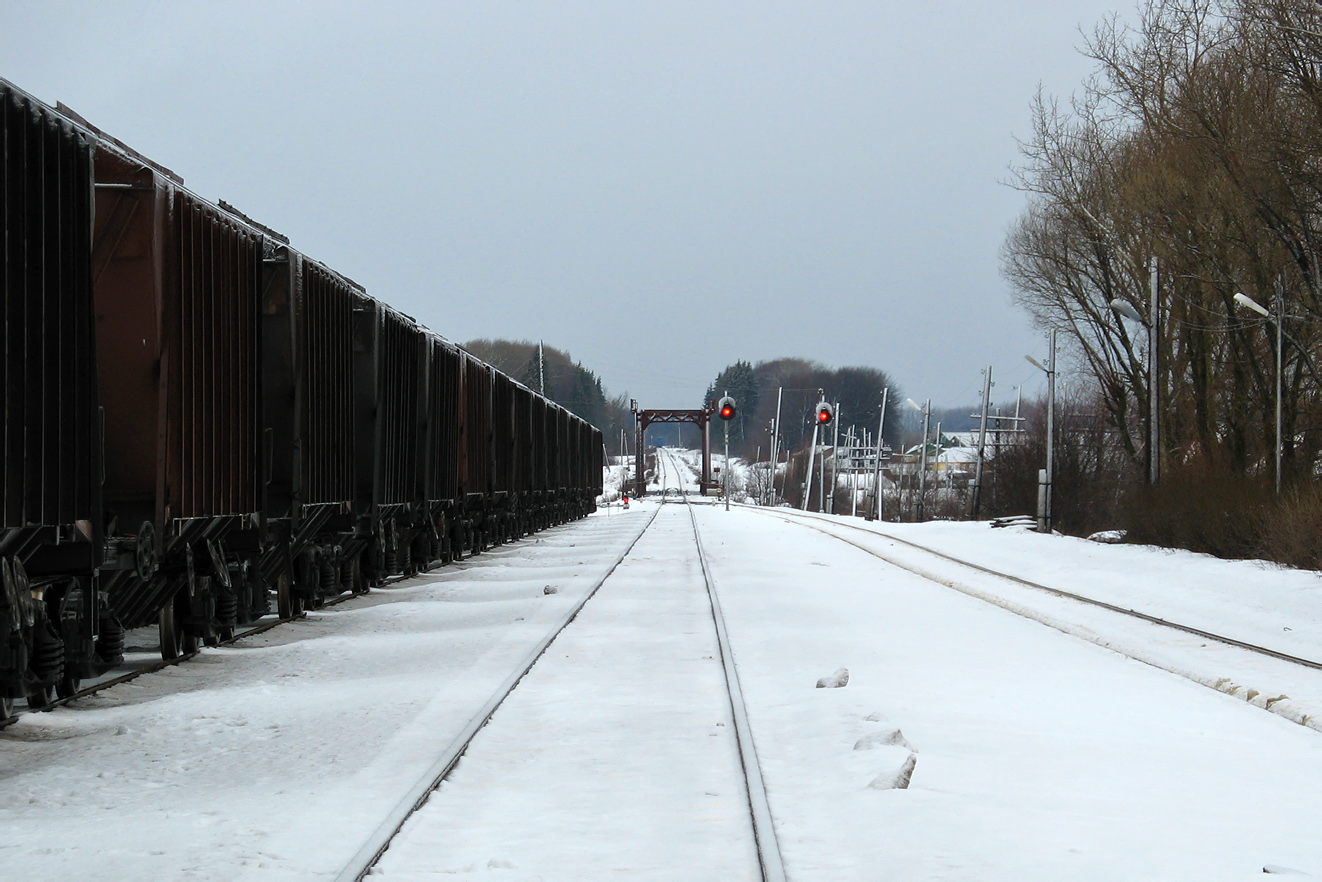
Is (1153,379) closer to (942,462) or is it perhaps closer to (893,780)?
(893,780)

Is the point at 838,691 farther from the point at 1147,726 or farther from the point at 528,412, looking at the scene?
the point at 528,412

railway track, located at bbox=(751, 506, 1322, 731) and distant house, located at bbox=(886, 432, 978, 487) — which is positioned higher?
distant house, located at bbox=(886, 432, 978, 487)

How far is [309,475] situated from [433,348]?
6.85 m

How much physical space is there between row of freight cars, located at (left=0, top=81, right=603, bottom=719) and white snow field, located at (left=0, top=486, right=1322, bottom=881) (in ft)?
1.98

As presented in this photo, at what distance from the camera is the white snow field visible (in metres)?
4.82

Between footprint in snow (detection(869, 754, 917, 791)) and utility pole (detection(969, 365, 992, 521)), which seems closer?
footprint in snow (detection(869, 754, 917, 791))

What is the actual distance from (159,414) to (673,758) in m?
4.50

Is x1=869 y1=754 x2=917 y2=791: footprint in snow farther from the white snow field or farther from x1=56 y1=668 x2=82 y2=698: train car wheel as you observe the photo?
x1=56 y1=668 x2=82 y2=698: train car wheel

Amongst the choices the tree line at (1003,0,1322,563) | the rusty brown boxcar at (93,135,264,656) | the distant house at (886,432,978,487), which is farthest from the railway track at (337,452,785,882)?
the distant house at (886,432,978,487)

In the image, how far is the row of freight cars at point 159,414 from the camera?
6.99 m

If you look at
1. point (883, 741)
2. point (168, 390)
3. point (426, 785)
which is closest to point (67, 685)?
point (168, 390)

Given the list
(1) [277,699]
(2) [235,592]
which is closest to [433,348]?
(2) [235,592]

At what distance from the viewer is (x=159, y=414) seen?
8539mm

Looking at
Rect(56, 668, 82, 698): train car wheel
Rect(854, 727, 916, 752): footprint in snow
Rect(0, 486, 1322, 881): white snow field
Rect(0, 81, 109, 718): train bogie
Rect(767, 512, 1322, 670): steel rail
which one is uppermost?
Rect(0, 81, 109, 718): train bogie
